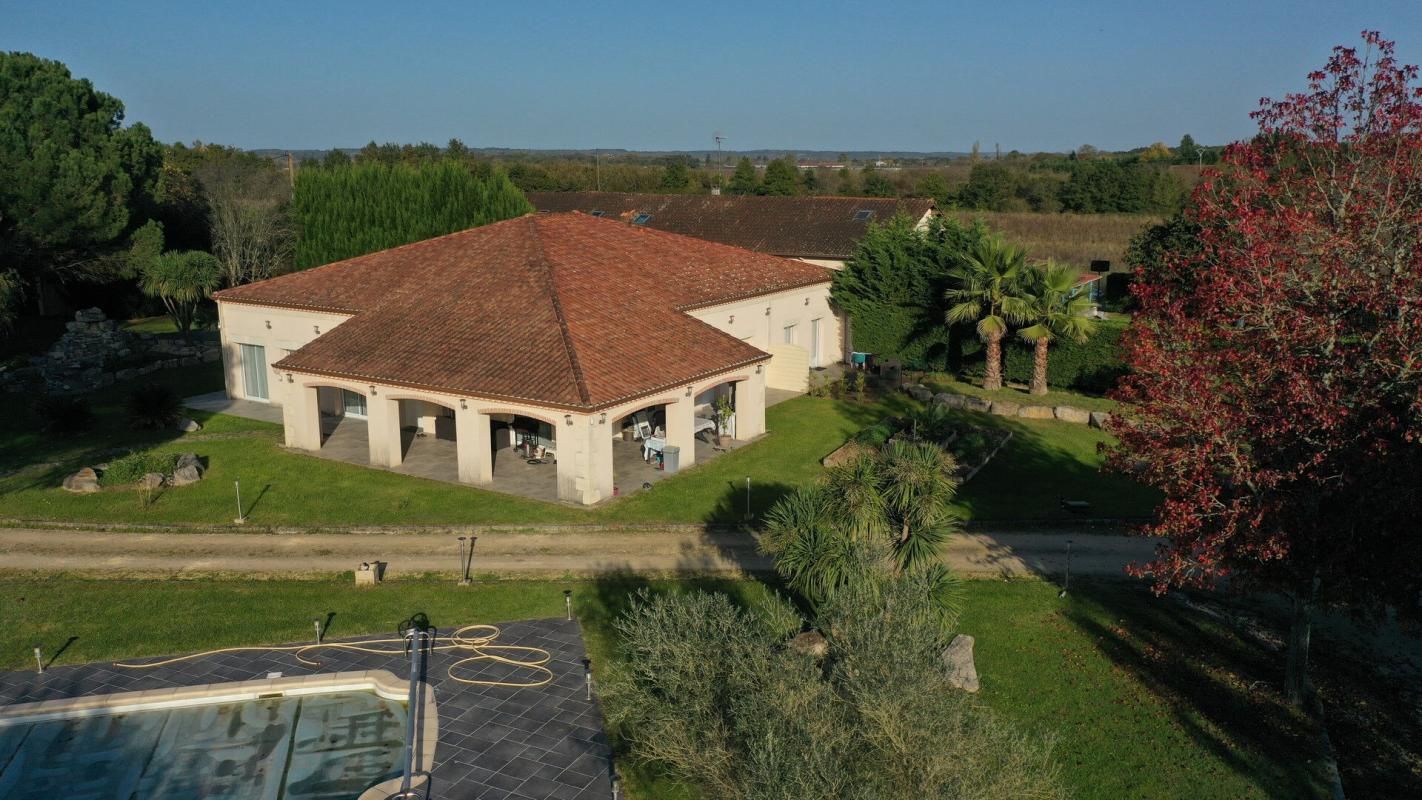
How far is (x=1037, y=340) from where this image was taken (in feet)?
112

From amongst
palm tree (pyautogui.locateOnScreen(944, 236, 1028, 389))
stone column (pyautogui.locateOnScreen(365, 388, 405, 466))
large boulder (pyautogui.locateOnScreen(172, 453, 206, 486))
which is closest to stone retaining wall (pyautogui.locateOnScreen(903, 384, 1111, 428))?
palm tree (pyautogui.locateOnScreen(944, 236, 1028, 389))

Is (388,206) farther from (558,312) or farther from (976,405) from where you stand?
(976,405)

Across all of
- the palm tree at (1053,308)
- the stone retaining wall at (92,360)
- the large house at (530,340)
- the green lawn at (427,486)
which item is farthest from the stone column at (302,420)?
the palm tree at (1053,308)

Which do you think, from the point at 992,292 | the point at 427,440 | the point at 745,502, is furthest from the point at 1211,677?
the point at 427,440

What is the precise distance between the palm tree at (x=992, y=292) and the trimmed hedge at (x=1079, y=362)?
113 centimetres

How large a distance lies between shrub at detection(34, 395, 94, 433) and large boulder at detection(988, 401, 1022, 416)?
27.8 meters

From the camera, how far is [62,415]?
103 feet

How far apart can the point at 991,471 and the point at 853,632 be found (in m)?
17.0

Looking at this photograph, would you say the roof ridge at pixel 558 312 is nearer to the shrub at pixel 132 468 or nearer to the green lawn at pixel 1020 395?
the shrub at pixel 132 468

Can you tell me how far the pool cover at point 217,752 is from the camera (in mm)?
13922

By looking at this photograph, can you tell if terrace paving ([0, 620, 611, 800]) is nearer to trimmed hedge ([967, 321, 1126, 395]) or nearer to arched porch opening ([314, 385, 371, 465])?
arched porch opening ([314, 385, 371, 465])

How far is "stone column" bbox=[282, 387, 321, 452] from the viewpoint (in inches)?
1147

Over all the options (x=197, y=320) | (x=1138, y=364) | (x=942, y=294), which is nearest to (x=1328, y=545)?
(x=1138, y=364)

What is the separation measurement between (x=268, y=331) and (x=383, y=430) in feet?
30.2
